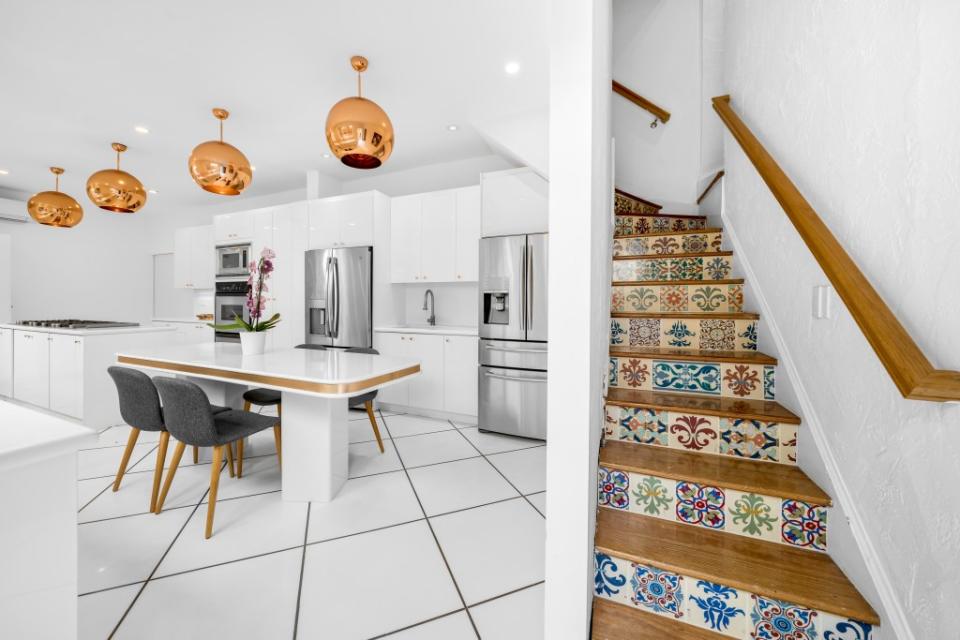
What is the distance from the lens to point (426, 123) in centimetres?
355

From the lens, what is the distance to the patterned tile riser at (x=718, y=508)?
50.0 inches

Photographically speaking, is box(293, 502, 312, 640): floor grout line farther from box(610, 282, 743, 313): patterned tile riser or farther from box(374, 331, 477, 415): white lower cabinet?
box(610, 282, 743, 313): patterned tile riser

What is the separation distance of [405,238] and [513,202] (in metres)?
1.39

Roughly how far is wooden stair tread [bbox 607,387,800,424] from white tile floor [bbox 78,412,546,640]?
2.73ft

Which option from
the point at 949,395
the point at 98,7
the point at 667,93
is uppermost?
the point at 667,93

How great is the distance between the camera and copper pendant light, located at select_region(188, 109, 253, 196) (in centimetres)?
236

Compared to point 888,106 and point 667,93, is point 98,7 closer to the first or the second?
point 888,106

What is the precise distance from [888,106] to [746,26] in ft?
5.66

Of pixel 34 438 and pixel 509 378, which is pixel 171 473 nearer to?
pixel 34 438

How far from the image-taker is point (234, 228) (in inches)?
201

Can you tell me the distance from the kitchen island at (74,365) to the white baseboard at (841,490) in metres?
5.06

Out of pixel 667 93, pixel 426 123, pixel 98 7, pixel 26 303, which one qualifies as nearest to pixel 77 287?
pixel 26 303

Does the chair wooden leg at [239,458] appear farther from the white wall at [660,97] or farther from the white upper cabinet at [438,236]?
the white wall at [660,97]

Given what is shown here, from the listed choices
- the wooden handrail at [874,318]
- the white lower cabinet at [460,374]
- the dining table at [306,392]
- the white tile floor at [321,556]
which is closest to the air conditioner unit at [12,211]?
the white tile floor at [321,556]
